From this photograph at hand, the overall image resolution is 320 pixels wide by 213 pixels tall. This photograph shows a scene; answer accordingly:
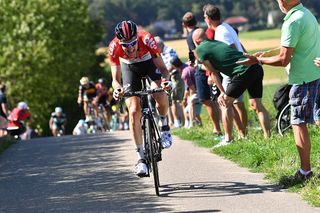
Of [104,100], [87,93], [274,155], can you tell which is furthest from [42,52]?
[274,155]

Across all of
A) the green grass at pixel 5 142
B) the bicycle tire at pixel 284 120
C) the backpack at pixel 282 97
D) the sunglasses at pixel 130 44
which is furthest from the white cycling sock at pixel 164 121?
the green grass at pixel 5 142

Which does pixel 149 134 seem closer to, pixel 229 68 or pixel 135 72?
pixel 135 72

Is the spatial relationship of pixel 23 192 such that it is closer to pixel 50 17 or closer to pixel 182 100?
pixel 182 100

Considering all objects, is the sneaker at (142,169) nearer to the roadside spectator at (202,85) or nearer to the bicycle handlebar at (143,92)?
the bicycle handlebar at (143,92)

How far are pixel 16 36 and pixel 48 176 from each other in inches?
1892

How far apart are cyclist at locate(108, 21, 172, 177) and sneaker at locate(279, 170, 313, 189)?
1.54 meters

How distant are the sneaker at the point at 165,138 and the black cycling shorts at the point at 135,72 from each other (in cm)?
61

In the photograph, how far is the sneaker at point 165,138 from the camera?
11.2 meters

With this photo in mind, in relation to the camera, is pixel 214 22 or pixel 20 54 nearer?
pixel 214 22

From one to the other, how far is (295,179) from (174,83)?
10.6 m

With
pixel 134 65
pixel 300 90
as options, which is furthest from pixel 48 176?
pixel 300 90

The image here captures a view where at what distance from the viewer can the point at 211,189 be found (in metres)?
10.5

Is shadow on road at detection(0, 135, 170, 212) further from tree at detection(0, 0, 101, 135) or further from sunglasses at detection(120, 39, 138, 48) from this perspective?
tree at detection(0, 0, 101, 135)

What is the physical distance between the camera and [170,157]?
14.1 meters
